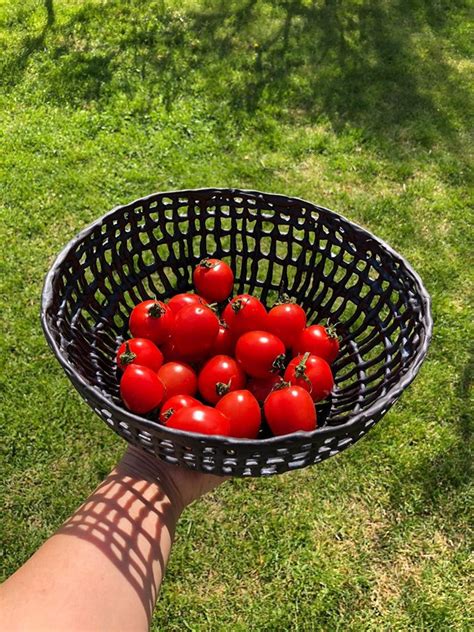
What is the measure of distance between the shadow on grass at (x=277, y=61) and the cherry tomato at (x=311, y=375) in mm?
2450

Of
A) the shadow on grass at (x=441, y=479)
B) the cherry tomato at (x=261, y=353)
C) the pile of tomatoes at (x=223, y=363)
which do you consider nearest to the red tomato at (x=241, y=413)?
the pile of tomatoes at (x=223, y=363)

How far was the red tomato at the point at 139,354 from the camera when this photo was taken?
1.44 m

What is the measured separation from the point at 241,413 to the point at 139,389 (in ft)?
0.79

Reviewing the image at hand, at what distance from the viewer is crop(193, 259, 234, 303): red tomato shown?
1637 millimetres

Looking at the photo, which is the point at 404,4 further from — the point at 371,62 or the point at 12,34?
the point at 12,34

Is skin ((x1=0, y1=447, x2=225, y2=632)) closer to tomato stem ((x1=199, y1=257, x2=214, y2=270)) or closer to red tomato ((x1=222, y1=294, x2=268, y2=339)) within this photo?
red tomato ((x1=222, y1=294, x2=268, y2=339))

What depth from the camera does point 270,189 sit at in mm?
3201

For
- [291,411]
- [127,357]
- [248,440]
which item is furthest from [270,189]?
[248,440]

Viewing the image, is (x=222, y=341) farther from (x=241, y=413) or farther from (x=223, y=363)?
(x=241, y=413)

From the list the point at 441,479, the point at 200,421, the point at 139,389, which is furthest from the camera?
the point at 441,479

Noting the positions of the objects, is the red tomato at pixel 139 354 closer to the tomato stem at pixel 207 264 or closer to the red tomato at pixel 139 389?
the red tomato at pixel 139 389

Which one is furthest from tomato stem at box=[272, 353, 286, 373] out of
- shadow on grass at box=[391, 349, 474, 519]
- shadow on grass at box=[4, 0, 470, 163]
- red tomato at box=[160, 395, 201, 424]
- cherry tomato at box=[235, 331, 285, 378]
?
shadow on grass at box=[4, 0, 470, 163]

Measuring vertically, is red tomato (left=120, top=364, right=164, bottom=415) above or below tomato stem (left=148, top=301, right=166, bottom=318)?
below

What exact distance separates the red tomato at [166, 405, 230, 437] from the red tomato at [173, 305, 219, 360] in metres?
0.24
